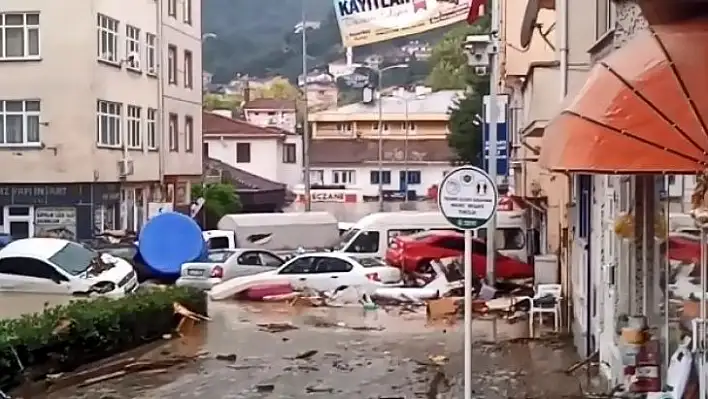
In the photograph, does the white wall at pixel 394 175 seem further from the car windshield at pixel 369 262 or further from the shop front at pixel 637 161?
the shop front at pixel 637 161

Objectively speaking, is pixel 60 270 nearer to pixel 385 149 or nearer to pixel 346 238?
pixel 346 238

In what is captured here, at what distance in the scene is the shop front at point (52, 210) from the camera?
41.5m

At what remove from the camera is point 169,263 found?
35562mm

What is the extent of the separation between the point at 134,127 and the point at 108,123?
284 centimetres

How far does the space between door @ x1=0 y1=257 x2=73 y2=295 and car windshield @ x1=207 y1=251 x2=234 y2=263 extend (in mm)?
6360

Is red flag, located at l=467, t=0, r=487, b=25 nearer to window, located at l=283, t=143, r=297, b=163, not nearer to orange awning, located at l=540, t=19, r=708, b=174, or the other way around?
orange awning, located at l=540, t=19, r=708, b=174

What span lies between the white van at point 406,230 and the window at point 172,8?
15.1 meters

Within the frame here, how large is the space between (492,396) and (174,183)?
120 ft

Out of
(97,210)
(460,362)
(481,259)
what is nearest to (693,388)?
(460,362)

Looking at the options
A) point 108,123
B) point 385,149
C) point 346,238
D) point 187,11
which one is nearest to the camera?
point 346,238

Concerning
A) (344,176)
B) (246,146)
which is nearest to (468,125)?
(246,146)

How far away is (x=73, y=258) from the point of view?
29781mm

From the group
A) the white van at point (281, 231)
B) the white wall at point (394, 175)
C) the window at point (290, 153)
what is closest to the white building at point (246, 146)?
the window at point (290, 153)

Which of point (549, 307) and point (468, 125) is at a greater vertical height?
point (468, 125)
